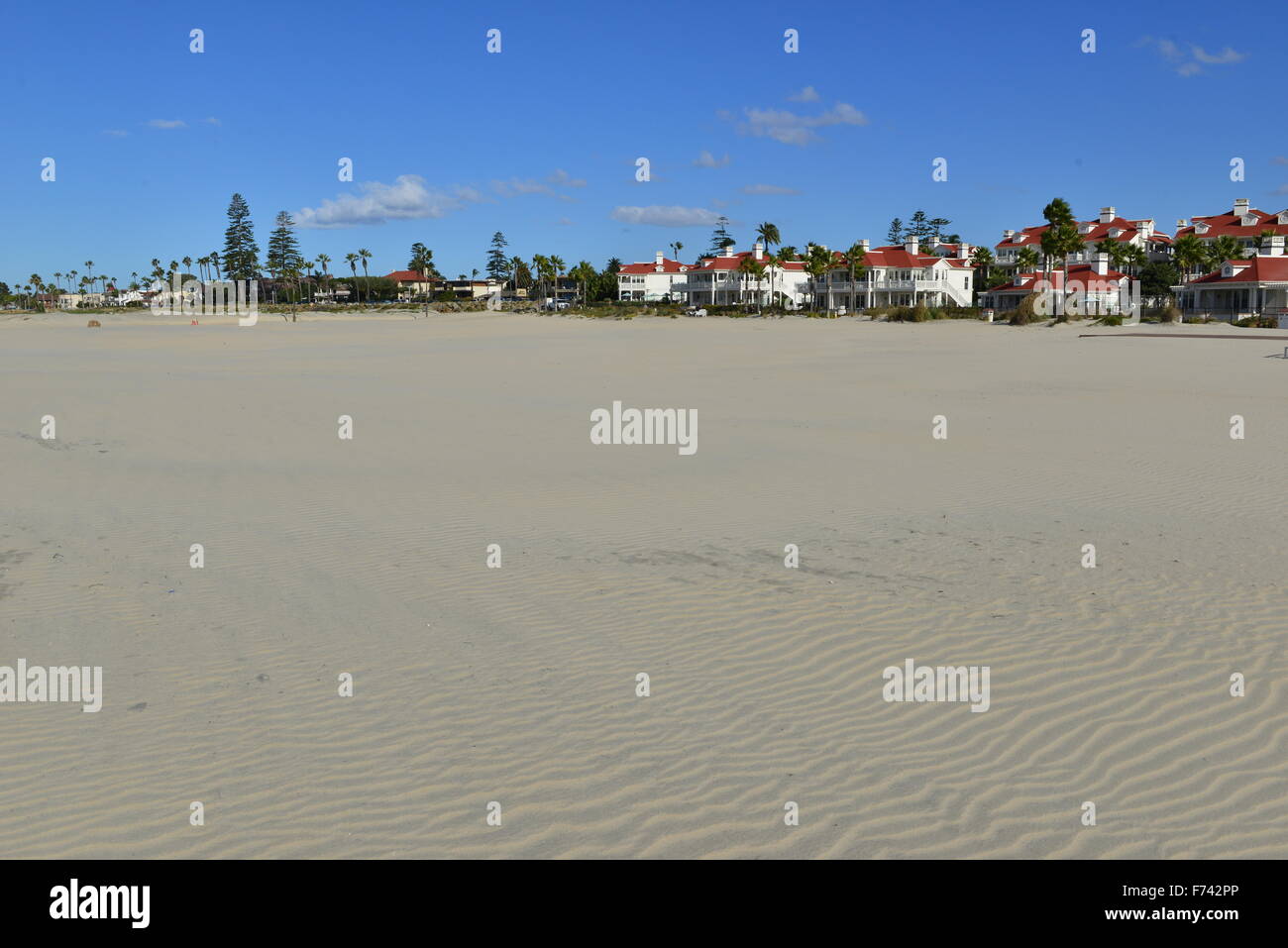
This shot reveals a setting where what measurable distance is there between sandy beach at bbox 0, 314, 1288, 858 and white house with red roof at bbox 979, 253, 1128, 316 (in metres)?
65.5

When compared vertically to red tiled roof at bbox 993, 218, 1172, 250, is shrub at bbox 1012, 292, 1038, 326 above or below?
below

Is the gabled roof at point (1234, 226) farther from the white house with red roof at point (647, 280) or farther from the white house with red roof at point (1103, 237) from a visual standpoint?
the white house with red roof at point (647, 280)

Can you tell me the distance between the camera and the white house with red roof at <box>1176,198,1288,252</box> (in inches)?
3612

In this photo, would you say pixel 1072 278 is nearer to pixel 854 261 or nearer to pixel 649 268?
pixel 854 261

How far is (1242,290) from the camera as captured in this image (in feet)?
208

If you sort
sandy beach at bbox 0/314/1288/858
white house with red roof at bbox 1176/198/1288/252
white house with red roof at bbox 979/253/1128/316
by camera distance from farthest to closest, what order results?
1. white house with red roof at bbox 1176/198/1288/252
2. white house with red roof at bbox 979/253/1128/316
3. sandy beach at bbox 0/314/1288/858

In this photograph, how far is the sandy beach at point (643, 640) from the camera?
5105 mm

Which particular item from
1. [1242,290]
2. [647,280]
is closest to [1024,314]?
[1242,290]

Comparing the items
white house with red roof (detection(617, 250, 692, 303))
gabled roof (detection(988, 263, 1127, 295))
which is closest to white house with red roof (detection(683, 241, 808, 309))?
white house with red roof (detection(617, 250, 692, 303))

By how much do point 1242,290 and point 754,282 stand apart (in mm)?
57601

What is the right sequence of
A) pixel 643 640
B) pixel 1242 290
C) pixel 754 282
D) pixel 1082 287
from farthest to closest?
pixel 754 282 < pixel 1082 287 < pixel 1242 290 < pixel 643 640

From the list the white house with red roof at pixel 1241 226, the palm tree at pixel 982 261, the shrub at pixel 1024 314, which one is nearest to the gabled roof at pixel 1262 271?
the shrub at pixel 1024 314

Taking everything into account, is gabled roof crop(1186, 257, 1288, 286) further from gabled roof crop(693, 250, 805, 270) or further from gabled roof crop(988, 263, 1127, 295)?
gabled roof crop(693, 250, 805, 270)
